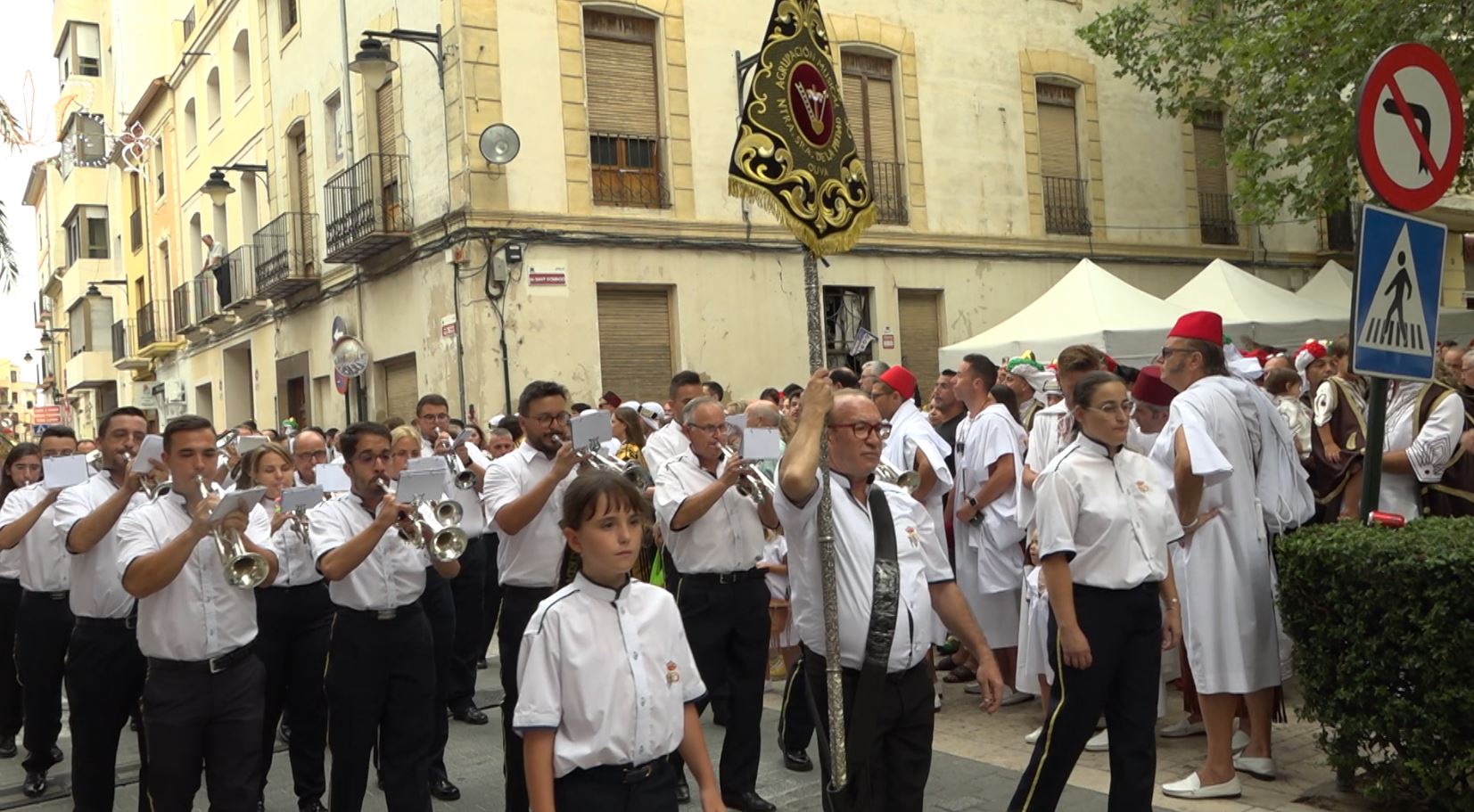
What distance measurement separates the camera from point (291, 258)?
2220 cm

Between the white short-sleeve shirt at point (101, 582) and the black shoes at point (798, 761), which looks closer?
the white short-sleeve shirt at point (101, 582)

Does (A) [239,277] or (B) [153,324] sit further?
(B) [153,324]

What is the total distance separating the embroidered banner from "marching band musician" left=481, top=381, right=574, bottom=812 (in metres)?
1.99

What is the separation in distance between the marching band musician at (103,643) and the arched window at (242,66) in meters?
20.5

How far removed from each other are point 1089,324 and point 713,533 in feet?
30.1

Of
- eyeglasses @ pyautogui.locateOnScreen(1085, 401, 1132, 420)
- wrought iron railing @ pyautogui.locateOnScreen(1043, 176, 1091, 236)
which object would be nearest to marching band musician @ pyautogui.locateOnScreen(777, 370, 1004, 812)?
eyeglasses @ pyautogui.locateOnScreen(1085, 401, 1132, 420)

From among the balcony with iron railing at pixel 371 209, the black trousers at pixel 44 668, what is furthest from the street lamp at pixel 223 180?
the black trousers at pixel 44 668

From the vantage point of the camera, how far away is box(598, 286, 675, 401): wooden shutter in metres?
17.0

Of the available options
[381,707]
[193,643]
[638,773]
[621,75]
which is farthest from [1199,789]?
[621,75]

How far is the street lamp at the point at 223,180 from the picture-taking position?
21.7m

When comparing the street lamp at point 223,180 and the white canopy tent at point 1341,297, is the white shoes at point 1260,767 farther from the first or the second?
the street lamp at point 223,180

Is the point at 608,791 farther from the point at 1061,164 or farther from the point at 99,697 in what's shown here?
the point at 1061,164

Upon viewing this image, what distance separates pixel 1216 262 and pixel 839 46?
6076 millimetres

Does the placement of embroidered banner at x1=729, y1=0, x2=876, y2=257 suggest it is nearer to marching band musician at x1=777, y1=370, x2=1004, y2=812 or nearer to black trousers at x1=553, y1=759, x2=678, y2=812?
marching band musician at x1=777, y1=370, x2=1004, y2=812
